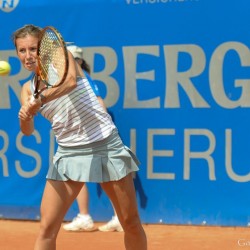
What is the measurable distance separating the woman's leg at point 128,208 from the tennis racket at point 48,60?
59cm

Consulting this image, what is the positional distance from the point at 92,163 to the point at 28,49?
64cm

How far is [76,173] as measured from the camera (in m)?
3.44

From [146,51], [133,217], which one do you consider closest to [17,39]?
[133,217]

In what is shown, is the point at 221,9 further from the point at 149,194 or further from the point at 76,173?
the point at 76,173

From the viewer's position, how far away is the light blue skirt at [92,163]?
3.45 metres

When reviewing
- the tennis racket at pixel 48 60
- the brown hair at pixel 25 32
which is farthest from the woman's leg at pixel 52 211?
the brown hair at pixel 25 32

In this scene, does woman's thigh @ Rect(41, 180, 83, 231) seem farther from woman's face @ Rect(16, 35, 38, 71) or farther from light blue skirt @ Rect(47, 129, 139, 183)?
woman's face @ Rect(16, 35, 38, 71)

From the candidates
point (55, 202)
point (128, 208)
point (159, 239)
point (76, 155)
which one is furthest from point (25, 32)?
point (159, 239)

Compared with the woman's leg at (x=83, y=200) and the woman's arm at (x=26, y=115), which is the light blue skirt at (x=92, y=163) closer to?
the woman's arm at (x=26, y=115)

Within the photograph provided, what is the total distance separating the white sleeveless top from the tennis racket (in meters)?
0.11

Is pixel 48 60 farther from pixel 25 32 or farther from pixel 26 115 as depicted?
pixel 26 115

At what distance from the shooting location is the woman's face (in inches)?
138

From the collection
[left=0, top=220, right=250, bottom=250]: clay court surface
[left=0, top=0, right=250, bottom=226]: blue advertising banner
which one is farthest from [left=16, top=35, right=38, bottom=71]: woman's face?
[left=0, top=0, right=250, bottom=226]: blue advertising banner

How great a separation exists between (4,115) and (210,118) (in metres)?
1.71
